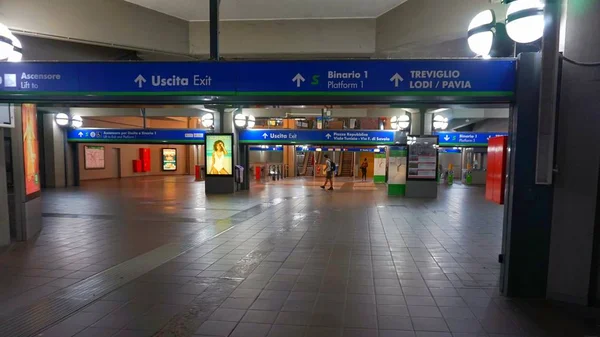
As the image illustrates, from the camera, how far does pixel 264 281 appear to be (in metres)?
4.59

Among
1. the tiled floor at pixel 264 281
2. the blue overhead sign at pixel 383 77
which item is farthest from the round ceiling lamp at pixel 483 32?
the tiled floor at pixel 264 281

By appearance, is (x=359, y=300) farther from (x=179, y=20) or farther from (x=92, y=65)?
(x=179, y=20)

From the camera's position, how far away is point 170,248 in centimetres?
618

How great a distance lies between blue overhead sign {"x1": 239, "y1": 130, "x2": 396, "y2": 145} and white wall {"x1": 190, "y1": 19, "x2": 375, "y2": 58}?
296 inches

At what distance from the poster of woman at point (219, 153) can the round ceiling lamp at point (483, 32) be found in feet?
38.2

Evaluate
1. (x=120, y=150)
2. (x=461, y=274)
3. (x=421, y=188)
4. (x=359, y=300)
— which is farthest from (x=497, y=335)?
(x=120, y=150)

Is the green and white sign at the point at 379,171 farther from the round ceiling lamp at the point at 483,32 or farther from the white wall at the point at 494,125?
the round ceiling lamp at the point at 483,32

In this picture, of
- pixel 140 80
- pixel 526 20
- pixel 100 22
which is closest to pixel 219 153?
pixel 100 22

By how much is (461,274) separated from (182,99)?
4652 millimetres

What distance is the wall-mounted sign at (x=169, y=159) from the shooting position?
28.5 m

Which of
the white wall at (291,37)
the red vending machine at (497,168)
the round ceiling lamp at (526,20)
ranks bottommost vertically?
the red vending machine at (497,168)

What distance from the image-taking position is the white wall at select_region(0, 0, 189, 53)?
6.55 m

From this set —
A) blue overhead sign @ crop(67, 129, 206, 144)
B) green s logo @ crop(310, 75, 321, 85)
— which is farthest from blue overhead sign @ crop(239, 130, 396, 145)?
green s logo @ crop(310, 75, 321, 85)

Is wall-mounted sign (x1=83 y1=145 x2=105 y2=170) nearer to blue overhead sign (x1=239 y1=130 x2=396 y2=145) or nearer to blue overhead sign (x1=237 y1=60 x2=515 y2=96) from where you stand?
blue overhead sign (x1=239 y1=130 x2=396 y2=145)
